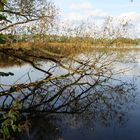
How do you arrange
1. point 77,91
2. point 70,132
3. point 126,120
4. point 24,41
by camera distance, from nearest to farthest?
point 70,132, point 126,120, point 24,41, point 77,91

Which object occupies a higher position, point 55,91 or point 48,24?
point 48,24

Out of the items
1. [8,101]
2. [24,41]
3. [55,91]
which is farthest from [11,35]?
[55,91]

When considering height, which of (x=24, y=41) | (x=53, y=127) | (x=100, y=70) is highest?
(x=24, y=41)

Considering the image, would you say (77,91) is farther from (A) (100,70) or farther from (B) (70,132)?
(B) (70,132)

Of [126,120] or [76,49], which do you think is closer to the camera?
[126,120]

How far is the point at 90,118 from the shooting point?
1048cm

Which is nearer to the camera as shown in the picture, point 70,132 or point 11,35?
point 70,132

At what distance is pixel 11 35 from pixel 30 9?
1.00 metres

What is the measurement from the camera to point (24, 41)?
11.9m

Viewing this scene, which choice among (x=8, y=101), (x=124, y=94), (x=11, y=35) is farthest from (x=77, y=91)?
(x=11, y=35)

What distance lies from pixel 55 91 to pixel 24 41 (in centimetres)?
251

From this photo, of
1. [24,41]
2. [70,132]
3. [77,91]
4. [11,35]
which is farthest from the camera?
[77,91]

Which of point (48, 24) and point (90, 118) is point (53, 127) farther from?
point (48, 24)

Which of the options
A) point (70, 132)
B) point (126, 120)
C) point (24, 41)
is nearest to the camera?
point (70, 132)
